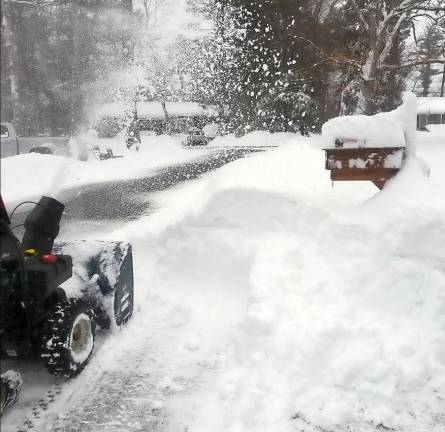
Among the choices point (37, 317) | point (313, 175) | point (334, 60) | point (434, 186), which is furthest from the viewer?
point (334, 60)

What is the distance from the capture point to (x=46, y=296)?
9.29ft

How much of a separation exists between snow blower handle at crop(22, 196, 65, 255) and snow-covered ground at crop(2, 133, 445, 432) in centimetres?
22

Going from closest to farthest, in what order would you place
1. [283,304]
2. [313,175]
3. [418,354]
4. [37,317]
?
[37,317]
[418,354]
[283,304]
[313,175]

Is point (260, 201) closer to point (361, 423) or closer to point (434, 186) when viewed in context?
point (434, 186)

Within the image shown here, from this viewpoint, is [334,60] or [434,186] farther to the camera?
[334,60]

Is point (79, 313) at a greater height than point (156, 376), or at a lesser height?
greater

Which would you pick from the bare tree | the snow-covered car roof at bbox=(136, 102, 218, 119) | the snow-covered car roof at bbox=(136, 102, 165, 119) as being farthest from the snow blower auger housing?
the snow-covered car roof at bbox=(136, 102, 165, 119)

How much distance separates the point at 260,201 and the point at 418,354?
2.48m

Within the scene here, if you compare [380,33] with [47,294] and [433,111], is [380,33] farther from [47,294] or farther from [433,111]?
[433,111]

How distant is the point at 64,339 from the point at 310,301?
6.19 feet

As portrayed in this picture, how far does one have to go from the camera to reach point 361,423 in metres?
2.58

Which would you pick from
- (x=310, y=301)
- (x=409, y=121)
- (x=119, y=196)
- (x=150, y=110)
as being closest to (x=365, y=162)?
(x=409, y=121)

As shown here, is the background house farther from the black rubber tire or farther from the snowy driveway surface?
the black rubber tire

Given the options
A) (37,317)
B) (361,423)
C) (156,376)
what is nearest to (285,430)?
(361,423)
